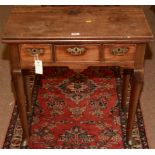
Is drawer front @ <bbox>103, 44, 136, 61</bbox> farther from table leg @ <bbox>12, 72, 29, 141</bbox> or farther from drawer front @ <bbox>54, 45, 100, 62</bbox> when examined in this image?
table leg @ <bbox>12, 72, 29, 141</bbox>

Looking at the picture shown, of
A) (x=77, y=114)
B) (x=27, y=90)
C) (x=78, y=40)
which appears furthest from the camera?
(x=77, y=114)

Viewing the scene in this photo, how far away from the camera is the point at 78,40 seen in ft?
4.99

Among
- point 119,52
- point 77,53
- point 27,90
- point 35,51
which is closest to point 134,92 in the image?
point 119,52

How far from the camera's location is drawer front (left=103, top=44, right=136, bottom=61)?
1.56m

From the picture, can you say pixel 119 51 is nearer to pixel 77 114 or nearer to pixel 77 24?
pixel 77 24

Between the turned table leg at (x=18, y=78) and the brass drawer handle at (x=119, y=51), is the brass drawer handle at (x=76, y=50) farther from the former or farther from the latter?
the turned table leg at (x=18, y=78)

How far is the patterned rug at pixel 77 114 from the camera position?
6.75 feet

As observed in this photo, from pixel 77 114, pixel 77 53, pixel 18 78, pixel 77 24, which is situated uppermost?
pixel 77 24

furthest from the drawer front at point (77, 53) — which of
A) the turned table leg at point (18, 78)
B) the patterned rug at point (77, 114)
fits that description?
the patterned rug at point (77, 114)

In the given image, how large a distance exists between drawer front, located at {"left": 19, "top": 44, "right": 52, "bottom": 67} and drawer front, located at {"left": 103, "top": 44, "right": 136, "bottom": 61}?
0.96ft

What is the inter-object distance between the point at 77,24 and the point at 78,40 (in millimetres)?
158

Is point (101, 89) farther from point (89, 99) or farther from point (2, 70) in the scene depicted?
point (2, 70)

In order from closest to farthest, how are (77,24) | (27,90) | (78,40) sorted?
(78,40) < (77,24) < (27,90)

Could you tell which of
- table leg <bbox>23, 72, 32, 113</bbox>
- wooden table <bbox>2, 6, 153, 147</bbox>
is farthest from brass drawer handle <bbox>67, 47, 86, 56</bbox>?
table leg <bbox>23, 72, 32, 113</bbox>
